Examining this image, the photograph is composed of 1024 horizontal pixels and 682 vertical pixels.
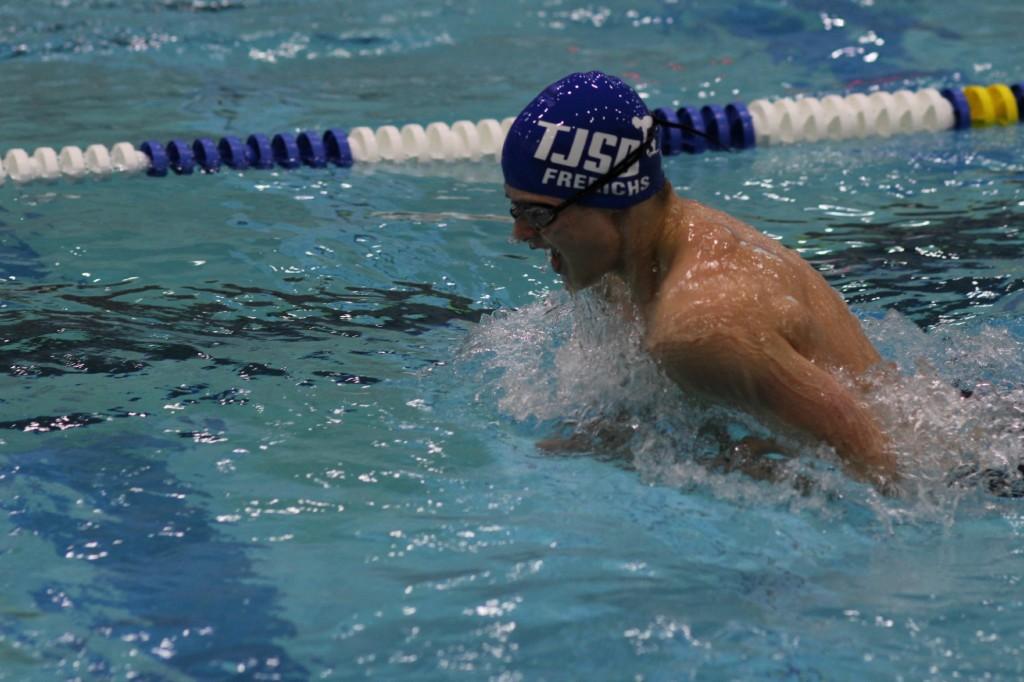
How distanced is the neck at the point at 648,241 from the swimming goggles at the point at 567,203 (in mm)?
94

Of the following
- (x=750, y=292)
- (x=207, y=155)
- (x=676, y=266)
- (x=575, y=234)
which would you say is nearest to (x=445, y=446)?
(x=575, y=234)

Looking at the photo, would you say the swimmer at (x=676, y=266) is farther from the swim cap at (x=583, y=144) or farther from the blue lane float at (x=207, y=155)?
the blue lane float at (x=207, y=155)

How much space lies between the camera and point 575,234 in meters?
2.80

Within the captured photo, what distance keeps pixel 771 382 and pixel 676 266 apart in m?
0.36

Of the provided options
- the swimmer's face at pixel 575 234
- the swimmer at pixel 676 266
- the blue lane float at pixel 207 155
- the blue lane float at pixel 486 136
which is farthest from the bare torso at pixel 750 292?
the blue lane float at pixel 207 155

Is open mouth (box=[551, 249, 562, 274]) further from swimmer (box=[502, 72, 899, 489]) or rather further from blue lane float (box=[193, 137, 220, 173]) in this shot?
blue lane float (box=[193, 137, 220, 173])

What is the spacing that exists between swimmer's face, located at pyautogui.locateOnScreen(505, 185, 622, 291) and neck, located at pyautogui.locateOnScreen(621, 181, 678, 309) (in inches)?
1.2

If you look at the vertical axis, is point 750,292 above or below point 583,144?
below

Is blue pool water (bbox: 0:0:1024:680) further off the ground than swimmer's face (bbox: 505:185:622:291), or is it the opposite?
swimmer's face (bbox: 505:185:622:291)

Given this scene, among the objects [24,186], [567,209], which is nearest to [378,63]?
[24,186]

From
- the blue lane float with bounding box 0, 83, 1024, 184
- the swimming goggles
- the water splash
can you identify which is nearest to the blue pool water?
the water splash

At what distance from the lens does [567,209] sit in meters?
2.77

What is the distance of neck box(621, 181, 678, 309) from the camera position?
2.79 meters

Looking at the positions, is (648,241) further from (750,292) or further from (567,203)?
(750,292)
